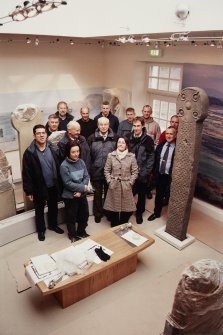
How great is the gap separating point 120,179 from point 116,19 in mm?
2888

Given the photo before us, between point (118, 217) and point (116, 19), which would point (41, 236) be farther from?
point (116, 19)

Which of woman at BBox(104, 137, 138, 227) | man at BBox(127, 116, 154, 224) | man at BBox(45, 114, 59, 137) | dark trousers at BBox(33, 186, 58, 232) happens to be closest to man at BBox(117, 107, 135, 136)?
man at BBox(127, 116, 154, 224)

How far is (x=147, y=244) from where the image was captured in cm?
359

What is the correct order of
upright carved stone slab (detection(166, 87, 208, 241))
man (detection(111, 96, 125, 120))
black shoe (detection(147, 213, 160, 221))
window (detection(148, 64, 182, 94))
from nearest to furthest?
upright carved stone slab (detection(166, 87, 208, 241)) → black shoe (detection(147, 213, 160, 221)) → window (detection(148, 64, 182, 94)) → man (detection(111, 96, 125, 120))

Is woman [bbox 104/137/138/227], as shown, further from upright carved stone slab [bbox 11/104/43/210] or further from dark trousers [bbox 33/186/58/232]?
upright carved stone slab [bbox 11/104/43/210]

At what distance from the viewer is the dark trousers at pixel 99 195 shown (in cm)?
464

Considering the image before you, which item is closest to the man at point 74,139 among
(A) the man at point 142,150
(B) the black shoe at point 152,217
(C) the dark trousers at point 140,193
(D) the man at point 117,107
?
(A) the man at point 142,150

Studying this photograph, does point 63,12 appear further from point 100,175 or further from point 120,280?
point 120,280

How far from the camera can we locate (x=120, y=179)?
4.30 m

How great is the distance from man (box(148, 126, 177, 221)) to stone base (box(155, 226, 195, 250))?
57cm

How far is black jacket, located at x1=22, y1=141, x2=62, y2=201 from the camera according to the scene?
391cm

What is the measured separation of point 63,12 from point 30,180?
129 inches

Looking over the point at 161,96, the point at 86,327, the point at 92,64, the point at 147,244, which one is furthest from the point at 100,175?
the point at 92,64

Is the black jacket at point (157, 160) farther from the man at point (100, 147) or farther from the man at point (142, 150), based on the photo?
the man at point (100, 147)
